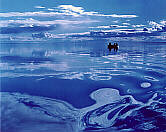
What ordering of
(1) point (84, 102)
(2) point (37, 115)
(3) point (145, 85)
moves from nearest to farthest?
(2) point (37, 115)
(1) point (84, 102)
(3) point (145, 85)

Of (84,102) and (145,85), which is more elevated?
(145,85)

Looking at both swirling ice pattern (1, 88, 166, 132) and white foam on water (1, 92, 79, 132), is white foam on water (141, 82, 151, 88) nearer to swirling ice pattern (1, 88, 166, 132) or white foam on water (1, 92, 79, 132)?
swirling ice pattern (1, 88, 166, 132)

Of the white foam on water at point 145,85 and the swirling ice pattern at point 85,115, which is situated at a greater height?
the white foam on water at point 145,85

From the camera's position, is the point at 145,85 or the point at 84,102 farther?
the point at 145,85

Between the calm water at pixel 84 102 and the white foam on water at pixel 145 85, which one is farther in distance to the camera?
the white foam on water at pixel 145 85

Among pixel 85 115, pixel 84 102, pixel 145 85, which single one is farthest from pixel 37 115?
pixel 145 85

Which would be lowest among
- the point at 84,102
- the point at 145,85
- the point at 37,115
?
the point at 37,115

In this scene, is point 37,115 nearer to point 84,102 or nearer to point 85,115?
point 85,115

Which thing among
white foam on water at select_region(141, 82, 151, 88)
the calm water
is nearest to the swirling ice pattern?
the calm water

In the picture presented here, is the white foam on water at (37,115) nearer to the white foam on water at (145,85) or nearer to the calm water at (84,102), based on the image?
the calm water at (84,102)

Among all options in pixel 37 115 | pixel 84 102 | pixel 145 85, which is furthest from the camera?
pixel 145 85

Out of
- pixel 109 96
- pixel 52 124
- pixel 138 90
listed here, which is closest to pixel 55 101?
pixel 52 124

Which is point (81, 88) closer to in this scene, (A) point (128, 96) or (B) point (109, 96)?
(B) point (109, 96)

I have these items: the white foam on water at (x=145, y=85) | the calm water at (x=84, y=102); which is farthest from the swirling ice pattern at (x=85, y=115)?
the white foam on water at (x=145, y=85)
